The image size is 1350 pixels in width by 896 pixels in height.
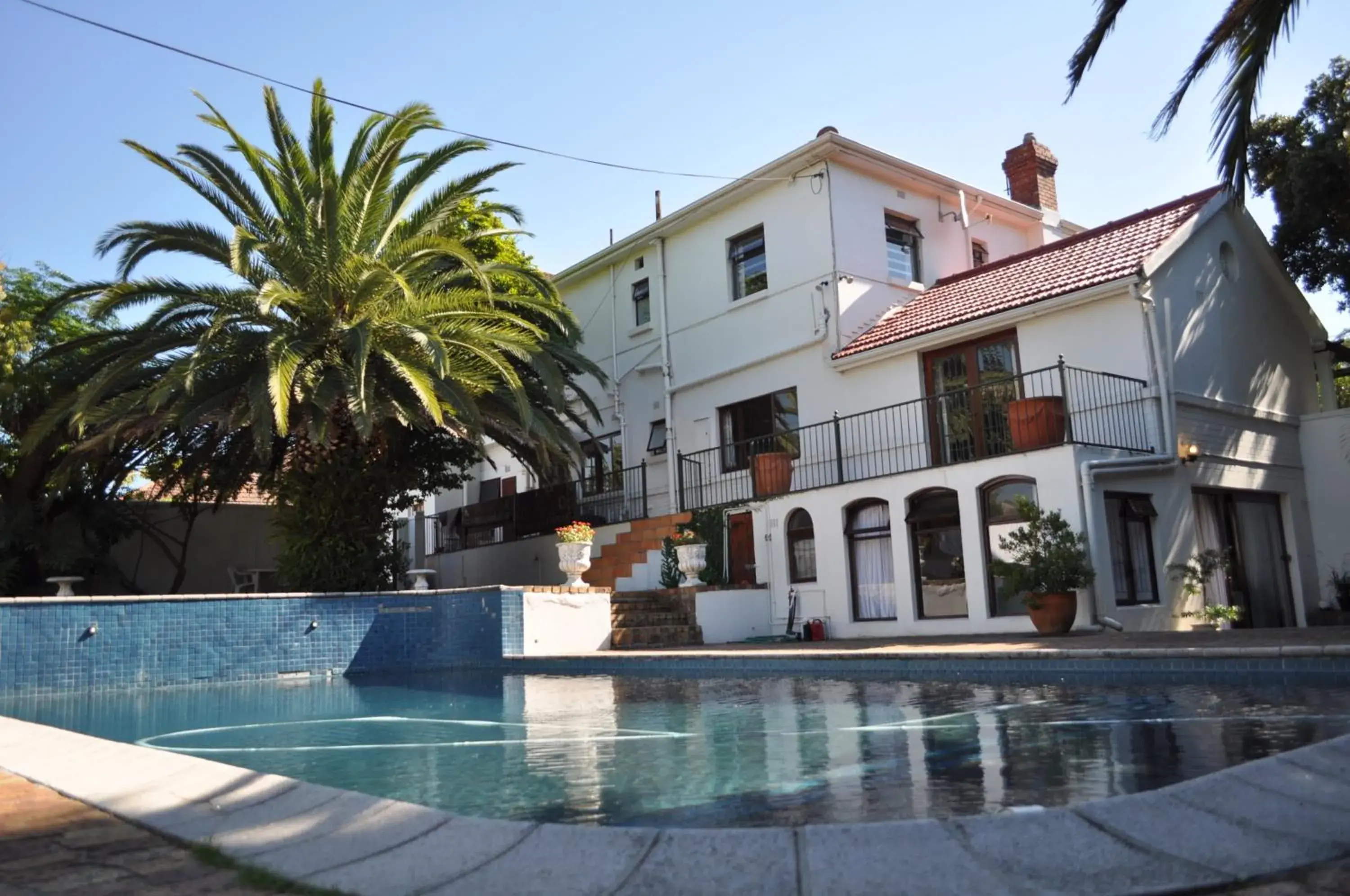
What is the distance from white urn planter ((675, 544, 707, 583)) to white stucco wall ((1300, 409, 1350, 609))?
9.56 metres

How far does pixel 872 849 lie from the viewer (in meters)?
3.12

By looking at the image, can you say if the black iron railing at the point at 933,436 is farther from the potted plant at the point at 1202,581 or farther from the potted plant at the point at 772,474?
the potted plant at the point at 1202,581

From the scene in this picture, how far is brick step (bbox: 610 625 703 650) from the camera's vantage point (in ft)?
51.7

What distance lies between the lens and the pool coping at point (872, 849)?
303 cm

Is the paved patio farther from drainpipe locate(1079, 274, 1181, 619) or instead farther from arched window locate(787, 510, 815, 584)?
arched window locate(787, 510, 815, 584)

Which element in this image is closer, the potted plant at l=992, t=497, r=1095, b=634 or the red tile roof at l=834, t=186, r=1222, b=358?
the potted plant at l=992, t=497, r=1095, b=634

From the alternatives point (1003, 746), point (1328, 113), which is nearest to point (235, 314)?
point (1003, 746)

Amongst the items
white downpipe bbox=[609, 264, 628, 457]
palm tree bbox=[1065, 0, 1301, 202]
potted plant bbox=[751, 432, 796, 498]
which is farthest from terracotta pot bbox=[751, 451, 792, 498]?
palm tree bbox=[1065, 0, 1301, 202]

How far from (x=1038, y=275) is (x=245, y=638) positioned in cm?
1276

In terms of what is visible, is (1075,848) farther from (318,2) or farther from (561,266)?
(561,266)

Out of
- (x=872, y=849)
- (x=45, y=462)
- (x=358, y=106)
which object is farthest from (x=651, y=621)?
(x=872, y=849)

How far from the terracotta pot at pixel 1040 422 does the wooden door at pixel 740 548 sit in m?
4.96

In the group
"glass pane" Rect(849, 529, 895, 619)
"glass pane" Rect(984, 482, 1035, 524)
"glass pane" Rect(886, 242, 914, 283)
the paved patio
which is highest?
"glass pane" Rect(886, 242, 914, 283)

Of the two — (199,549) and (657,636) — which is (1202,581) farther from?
(199,549)
